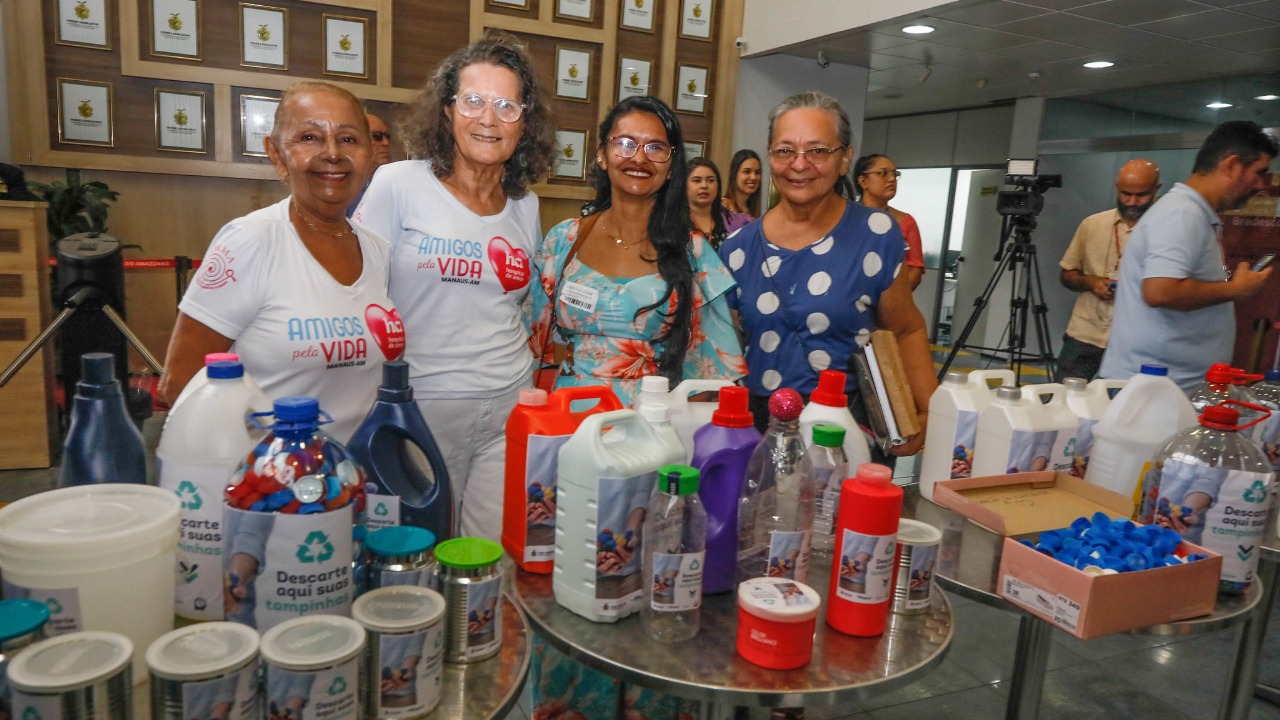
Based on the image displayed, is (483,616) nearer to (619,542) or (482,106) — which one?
(619,542)

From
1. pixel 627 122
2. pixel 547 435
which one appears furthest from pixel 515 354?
pixel 547 435

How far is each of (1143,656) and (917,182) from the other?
826 centimetres

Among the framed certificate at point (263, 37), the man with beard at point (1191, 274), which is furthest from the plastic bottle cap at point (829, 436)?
the framed certificate at point (263, 37)

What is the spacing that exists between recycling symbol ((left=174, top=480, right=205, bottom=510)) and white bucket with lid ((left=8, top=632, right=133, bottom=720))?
0.24 m

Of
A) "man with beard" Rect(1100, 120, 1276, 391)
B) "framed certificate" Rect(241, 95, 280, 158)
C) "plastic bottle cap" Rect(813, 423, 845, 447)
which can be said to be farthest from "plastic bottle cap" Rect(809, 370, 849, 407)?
"framed certificate" Rect(241, 95, 280, 158)

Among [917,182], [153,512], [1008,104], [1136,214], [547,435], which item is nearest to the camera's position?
[153,512]

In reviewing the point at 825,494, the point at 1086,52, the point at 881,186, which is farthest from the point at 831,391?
the point at 1086,52

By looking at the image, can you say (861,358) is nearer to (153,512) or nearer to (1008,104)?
(153,512)

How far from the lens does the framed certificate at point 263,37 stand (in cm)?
456

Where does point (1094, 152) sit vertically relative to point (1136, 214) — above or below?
above

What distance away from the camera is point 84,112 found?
14.3 feet

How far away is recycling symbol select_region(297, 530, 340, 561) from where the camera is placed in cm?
87

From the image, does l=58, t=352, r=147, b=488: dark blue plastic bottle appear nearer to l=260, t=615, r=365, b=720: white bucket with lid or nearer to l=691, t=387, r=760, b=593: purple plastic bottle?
l=260, t=615, r=365, b=720: white bucket with lid

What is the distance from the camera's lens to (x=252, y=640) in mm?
775
